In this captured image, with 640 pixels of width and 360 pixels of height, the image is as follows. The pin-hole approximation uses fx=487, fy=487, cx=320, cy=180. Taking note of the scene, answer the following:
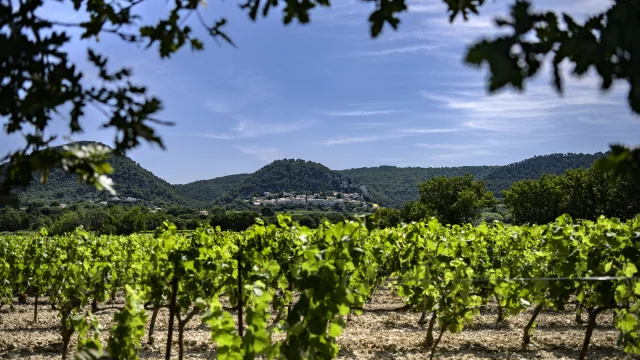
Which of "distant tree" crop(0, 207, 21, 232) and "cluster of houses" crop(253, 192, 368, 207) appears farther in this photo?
"cluster of houses" crop(253, 192, 368, 207)

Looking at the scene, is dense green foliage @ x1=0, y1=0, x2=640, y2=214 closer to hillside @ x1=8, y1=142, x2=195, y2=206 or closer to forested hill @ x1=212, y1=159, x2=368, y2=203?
hillside @ x1=8, y1=142, x2=195, y2=206

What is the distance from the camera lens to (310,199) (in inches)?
6890

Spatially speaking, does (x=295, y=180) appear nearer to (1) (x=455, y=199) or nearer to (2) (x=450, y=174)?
(2) (x=450, y=174)

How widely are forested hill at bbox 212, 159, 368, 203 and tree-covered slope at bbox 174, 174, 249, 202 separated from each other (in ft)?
11.7

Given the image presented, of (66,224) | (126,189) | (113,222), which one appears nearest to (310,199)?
(126,189)

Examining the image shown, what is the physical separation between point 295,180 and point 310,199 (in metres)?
15.8

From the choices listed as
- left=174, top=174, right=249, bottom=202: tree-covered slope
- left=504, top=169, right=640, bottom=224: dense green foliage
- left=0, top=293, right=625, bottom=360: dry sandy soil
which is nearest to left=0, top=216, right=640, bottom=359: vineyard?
left=0, top=293, right=625, bottom=360: dry sandy soil

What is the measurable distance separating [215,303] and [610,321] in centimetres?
947

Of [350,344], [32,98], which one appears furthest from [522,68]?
[350,344]

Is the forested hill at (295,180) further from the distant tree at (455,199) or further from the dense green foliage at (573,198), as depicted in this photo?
the dense green foliage at (573,198)

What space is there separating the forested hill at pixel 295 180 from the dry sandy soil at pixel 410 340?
6578 inches

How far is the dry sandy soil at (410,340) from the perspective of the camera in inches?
295

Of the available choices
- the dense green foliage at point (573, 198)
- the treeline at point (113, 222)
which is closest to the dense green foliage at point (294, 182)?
the treeline at point (113, 222)

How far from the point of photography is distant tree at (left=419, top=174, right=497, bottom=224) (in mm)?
48250
